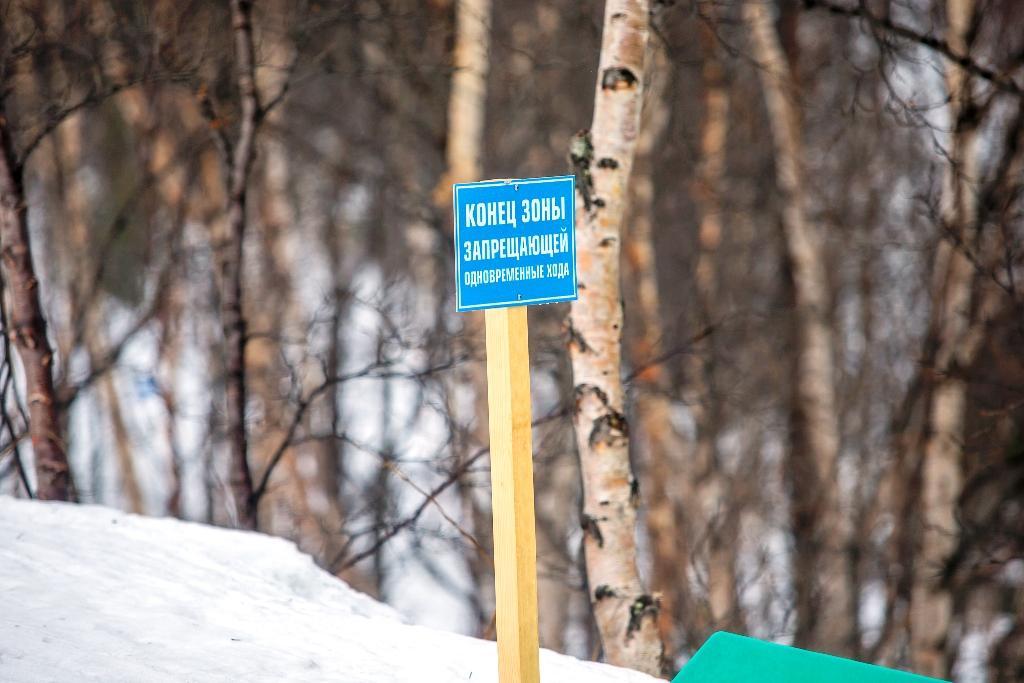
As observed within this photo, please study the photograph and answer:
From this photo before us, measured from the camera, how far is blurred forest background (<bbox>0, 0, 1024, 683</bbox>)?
23.3 feet

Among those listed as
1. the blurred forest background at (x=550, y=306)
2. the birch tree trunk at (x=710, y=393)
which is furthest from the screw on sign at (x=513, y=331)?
the birch tree trunk at (x=710, y=393)

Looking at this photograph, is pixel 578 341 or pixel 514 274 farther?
pixel 578 341

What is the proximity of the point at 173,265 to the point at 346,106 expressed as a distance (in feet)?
7.60

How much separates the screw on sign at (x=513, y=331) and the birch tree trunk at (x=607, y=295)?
2058mm

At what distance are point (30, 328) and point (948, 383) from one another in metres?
7.32

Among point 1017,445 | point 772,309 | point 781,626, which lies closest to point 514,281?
point 772,309

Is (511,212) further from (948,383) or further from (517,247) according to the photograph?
(948,383)

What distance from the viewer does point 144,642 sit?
3.11 m

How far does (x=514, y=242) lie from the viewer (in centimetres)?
242

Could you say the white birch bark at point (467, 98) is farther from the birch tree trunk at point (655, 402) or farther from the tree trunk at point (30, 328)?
the tree trunk at point (30, 328)

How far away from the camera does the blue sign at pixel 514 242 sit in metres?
2.35

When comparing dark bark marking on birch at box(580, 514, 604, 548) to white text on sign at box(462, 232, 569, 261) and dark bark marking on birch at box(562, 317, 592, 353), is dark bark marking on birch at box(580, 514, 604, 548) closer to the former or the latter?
dark bark marking on birch at box(562, 317, 592, 353)

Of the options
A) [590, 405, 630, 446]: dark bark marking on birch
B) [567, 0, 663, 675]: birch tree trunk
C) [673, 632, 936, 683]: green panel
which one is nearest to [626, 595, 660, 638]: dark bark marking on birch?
[567, 0, 663, 675]: birch tree trunk

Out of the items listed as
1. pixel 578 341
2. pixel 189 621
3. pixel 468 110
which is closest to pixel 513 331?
pixel 189 621
